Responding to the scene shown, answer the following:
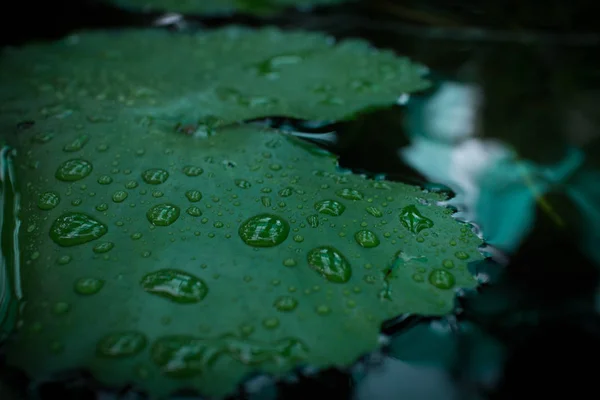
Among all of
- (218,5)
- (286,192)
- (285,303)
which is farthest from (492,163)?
(218,5)

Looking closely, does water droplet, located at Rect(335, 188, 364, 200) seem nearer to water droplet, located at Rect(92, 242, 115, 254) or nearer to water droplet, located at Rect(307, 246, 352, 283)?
water droplet, located at Rect(307, 246, 352, 283)

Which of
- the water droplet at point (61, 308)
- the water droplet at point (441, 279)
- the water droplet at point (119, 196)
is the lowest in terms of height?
the water droplet at point (61, 308)

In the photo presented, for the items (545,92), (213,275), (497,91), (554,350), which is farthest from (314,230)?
(545,92)

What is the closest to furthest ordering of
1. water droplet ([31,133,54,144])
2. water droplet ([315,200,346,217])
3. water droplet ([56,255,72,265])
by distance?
1. water droplet ([56,255,72,265])
2. water droplet ([315,200,346,217])
3. water droplet ([31,133,54,144])

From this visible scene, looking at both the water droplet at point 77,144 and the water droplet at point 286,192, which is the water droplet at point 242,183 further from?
the water droplet at point 77,144

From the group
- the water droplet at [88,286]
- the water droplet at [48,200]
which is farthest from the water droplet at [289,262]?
the water droplet at [48,200]

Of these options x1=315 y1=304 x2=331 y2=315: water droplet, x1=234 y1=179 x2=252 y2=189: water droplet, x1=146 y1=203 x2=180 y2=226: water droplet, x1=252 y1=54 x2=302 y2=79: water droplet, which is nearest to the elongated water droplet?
x1=146 y1=203 x2=180 y2=226: water droplet
